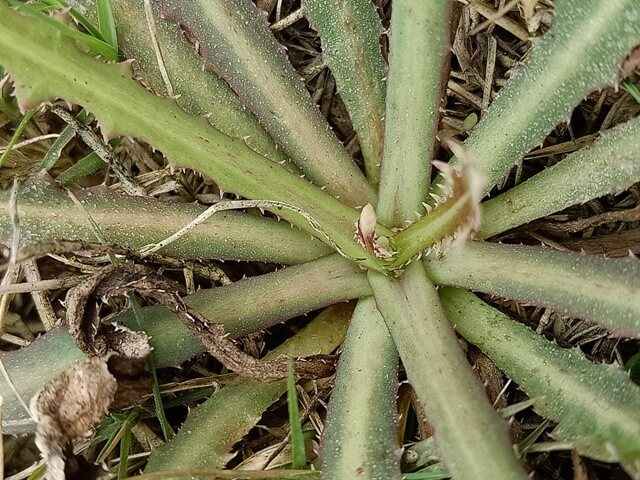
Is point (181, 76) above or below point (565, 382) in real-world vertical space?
above

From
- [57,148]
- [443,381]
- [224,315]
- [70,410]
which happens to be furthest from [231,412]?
[57,148]

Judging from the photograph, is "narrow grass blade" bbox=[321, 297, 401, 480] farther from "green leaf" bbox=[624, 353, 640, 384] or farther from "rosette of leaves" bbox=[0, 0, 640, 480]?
"green leaf" bbox=[624, 353, 640, 384]

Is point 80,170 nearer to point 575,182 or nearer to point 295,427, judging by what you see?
point 295,427

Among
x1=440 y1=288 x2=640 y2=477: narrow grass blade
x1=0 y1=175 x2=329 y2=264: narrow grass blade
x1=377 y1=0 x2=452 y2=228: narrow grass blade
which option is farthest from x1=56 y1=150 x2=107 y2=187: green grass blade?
x1=440 y1=288 x2=640 y2=477: narrow grass blade

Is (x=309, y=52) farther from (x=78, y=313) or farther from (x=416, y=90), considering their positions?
(x=78, y=313)

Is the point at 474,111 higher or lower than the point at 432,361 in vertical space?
higher

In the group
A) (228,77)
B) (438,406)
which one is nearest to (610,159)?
(438,406)
